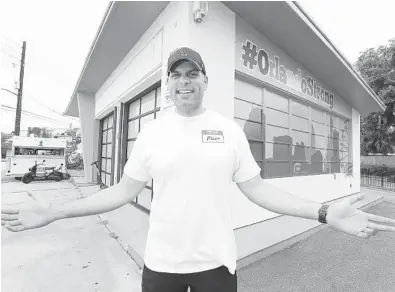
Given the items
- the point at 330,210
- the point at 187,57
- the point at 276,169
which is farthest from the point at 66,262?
the point at 276,169

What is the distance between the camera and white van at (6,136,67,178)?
38.9 feet

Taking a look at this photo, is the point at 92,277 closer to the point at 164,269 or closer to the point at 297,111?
the point at 164,269

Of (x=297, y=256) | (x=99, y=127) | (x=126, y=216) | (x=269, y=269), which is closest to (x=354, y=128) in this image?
(x=297, y=256)

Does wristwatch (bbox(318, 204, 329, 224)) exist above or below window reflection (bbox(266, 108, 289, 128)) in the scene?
below

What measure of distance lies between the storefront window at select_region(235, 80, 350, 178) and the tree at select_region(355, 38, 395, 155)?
9.33 metres

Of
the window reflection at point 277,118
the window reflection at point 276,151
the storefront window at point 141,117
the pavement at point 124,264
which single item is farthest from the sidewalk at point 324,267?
the window reflection at point 277,118

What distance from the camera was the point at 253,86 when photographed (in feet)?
16.3

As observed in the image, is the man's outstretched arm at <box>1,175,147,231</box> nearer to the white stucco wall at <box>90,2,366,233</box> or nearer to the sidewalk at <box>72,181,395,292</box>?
the sidewalk at <box>72,181,395,292</box>

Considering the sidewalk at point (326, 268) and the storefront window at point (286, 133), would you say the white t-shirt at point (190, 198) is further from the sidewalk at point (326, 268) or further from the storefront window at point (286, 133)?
the storefront window at point (286, 133)

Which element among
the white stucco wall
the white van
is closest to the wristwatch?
the white stucco wall

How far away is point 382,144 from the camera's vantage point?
54.1ft

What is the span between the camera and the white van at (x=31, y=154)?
1185 centimetres

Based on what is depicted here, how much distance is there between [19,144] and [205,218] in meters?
14.7

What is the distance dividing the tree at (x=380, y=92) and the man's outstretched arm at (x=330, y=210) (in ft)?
55.9
